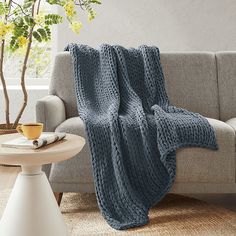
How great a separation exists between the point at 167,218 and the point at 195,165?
0.29 m

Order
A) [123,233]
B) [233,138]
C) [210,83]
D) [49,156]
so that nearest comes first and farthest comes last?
[49,156] → [123,233] → [233,138] → [210,83]

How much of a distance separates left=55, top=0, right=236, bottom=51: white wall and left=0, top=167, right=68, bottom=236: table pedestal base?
2572mm

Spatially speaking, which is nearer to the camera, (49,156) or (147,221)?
(49,156)

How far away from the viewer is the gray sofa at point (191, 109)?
263cm

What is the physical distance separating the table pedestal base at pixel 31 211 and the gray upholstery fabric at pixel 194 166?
2.02 feet

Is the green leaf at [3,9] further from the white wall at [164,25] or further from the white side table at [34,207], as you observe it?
the white side table at [34,207]

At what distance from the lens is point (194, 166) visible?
8.59 feet

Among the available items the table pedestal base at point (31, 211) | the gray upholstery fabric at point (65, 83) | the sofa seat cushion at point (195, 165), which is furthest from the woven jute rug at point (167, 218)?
the gray upholstery fabric at point (65, 83)

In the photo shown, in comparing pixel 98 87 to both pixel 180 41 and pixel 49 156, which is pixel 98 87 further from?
pixel 180 41

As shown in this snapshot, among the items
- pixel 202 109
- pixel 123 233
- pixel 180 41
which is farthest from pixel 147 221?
pixel 180 41

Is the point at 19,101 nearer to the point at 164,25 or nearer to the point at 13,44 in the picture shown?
the point at 13,44

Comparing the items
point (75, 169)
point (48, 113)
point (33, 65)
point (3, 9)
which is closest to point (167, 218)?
point (75, 169)

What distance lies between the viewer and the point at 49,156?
189 centimetres

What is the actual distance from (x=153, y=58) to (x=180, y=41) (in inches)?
53.4
